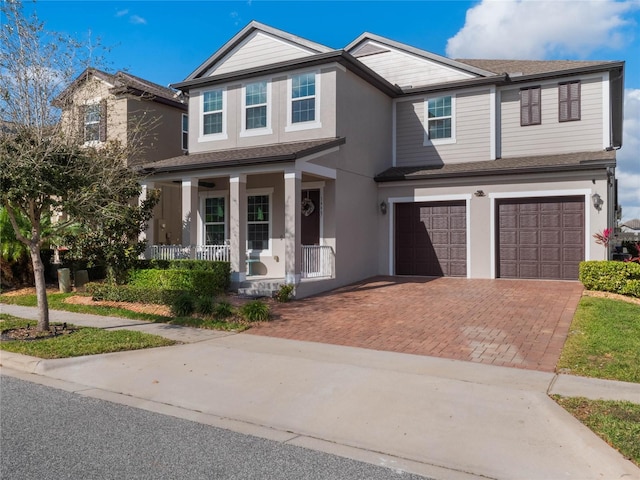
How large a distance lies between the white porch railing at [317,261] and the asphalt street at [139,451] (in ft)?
27.4

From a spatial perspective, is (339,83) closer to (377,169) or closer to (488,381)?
(377,169)

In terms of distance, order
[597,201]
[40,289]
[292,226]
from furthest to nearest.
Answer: [597,201], [292,226], [40,289]

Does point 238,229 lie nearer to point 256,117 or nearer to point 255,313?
point 255,313

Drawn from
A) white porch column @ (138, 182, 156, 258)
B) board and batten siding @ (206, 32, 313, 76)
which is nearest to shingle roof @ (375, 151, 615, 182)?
board and batten siding @ (206, 32, 313, 76)

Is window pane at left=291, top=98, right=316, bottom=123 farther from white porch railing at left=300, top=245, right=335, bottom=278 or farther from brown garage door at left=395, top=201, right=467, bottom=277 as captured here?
brown garage door at left=395, top=201, right=467, bottom=277

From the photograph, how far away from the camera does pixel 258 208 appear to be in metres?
16.2

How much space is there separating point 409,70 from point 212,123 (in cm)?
729

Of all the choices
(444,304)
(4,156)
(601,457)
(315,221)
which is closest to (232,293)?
(315,221)

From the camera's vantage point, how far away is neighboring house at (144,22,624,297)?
46.0 feet

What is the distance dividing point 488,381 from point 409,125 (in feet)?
42.3

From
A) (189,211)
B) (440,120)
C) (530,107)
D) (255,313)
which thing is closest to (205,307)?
(255,313)

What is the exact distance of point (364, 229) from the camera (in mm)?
16000

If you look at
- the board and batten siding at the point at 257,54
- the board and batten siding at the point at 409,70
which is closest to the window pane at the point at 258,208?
the board and batten siding at the point at 257,54

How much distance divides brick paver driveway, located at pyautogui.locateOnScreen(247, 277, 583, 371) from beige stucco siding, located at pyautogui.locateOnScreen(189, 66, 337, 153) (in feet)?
16.2
